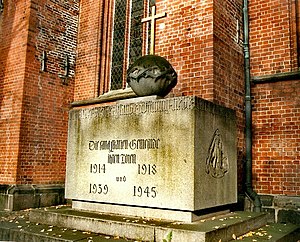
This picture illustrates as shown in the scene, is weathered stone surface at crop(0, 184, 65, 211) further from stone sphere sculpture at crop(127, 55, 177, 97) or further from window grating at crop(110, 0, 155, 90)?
stone sphere sculpture at crop(127, 55, 177, 97)

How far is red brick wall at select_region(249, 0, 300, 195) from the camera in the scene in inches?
239

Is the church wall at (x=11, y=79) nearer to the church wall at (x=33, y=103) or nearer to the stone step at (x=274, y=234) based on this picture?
the church wall at (x=33, y=103)

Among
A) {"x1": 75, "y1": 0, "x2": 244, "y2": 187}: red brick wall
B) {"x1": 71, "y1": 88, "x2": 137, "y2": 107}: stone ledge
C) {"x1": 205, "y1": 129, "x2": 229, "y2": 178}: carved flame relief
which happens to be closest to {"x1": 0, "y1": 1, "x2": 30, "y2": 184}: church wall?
{"x1": 71, "y1": 88, "x2": 137, "y2": 107}: stone ledge

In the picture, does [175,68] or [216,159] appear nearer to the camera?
[216,159]

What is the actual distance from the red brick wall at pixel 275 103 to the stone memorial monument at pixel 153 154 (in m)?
1.50

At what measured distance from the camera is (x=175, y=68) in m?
6.23

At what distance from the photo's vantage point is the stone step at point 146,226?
144 inches

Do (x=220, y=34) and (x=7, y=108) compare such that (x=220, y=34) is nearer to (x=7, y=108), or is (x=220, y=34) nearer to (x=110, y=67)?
(x=110, y=67)

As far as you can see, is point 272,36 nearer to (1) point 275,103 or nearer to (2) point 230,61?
(2) point 230,61

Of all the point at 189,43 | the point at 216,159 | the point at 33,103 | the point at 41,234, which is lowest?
the point at 41,234

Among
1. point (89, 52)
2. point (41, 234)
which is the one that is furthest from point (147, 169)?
point (89, 52)

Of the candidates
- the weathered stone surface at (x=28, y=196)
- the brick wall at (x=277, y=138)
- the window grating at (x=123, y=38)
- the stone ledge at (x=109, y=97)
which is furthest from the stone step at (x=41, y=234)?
the window grating at (x=123, y=38)

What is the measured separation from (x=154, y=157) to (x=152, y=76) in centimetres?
118

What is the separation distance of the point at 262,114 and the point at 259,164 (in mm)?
972
